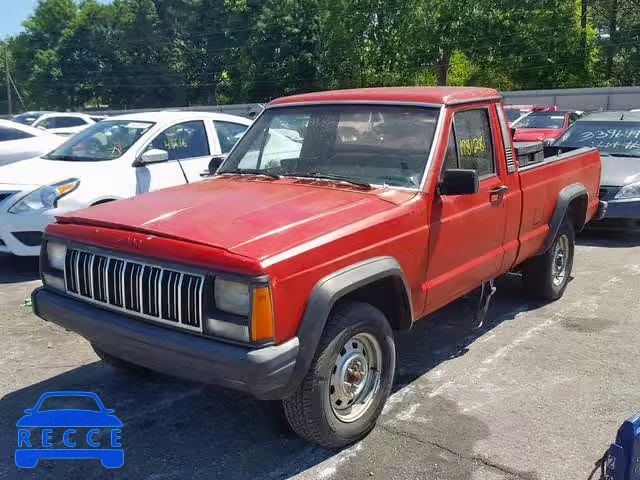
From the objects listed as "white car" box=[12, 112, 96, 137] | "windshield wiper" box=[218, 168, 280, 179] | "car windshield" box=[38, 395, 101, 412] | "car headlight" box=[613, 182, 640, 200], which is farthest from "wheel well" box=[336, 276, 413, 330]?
"white car" box=[12, 112, 96, 137]

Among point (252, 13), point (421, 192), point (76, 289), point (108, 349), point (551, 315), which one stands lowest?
point (551, 315)

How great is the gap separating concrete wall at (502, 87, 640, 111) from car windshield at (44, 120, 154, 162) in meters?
27.1

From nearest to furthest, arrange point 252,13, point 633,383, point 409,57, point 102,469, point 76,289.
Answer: point 102,469
point 76,289
point 633,383
point 409,57
point 252,13

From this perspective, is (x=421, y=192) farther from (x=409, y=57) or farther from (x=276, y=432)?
(x=409, y=57)

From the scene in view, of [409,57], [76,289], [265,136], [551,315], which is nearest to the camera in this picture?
[76,289]

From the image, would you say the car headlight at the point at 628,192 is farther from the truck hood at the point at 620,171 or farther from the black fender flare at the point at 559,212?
the black fender flare at the point at 559,212

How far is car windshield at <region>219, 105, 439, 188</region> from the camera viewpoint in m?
4.20

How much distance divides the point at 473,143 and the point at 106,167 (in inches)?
163

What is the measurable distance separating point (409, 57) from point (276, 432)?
40120 mm

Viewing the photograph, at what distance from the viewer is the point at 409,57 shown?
4134 centimetres

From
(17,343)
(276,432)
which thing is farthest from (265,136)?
(17,343)

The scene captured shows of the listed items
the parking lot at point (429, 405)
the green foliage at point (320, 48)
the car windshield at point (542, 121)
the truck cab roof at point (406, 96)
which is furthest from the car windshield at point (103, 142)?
the green foliage at point (320, 48)

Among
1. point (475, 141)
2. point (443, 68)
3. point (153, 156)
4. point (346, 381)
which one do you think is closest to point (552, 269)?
point (475, 141)

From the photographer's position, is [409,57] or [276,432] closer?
[276,432]
